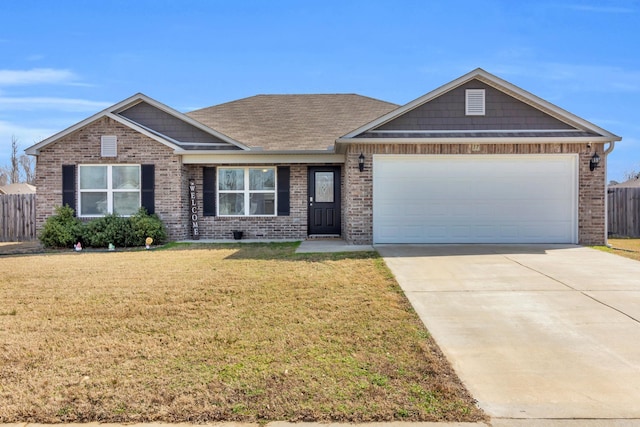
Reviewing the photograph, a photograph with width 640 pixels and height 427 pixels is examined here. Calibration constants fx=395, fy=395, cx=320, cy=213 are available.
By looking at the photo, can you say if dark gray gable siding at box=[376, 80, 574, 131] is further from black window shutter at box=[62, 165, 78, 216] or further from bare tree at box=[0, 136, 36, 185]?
bare tree at box=[0, 136, 36, 185]

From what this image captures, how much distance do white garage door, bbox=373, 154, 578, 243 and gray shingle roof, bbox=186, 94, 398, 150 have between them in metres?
3.16

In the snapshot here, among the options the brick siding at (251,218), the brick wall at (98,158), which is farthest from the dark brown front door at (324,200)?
the brick wall at (98,158)

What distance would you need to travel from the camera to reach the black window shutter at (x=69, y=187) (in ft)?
39.9

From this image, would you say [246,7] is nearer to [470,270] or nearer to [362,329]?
[470,270]

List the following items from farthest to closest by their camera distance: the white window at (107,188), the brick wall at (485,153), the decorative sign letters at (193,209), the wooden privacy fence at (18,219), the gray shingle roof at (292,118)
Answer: the wooden privacy fence at (18,219)
the gray shingle roof at (292,118)
the decorative sign letters at (193,209)
the white window at (107,188)
the brick wall at (485,153)

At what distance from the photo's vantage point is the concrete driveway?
299cm

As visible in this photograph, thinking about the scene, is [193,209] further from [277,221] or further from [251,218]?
[277,221]

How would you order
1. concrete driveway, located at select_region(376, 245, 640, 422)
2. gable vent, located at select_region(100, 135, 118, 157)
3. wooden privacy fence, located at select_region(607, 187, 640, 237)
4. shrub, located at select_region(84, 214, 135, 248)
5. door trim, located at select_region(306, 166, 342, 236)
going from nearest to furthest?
concrete driveway, located at select_region(376, 245, 640, 422) → shrub, located at select_region(84, 214, 135, 248) → gable vent, located at select_region(100, 135, 118, 157) → door trim, located at select_region(306, 166, 342, 236) → wooden privacy fence, located at select_region(607, 187, 640, 237)

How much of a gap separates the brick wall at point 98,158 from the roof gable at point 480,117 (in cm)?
611

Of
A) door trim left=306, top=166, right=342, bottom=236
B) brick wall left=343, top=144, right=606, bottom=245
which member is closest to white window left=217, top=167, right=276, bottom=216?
door trim left=306, top=166, right=342, bottom=236

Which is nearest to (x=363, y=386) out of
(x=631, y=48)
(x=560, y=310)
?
(x=560, y=310)

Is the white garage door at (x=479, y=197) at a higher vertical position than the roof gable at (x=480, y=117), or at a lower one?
Answer: lower

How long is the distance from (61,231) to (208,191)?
4.33m

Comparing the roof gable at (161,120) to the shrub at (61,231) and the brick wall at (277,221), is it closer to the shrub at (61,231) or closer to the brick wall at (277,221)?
the brick wall at (277,221)
